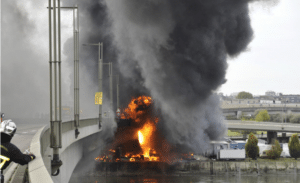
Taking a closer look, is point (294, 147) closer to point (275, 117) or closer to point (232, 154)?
point (232, 154)

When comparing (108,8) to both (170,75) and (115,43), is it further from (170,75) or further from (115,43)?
(170,75)

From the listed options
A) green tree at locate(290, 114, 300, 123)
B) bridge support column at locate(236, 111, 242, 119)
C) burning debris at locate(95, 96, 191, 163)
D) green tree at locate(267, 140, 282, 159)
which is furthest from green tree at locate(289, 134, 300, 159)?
bridge support column at locate(236, 111, 242, 119)

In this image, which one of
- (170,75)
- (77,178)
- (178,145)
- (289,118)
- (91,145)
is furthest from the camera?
(289,118)

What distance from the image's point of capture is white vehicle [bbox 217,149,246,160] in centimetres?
7000

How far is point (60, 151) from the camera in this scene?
71.9 ft

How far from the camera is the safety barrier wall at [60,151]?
29.0 ft

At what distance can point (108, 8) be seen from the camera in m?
78.9

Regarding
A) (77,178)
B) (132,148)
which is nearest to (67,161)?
(77,178)

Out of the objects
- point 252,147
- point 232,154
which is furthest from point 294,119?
point 232,154

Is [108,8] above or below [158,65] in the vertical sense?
above

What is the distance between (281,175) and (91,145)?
3528 cm

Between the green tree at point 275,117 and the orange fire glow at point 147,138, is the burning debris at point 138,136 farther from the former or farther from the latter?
the green tree at point 275,117

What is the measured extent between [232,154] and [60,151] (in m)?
52.5

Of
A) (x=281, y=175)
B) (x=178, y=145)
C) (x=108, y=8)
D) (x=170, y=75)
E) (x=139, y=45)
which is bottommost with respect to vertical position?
(x=281, y=175)
